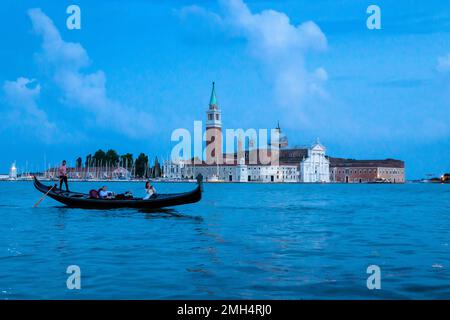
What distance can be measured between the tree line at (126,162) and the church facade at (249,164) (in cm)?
511

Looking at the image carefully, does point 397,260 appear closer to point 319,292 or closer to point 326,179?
point 319,292

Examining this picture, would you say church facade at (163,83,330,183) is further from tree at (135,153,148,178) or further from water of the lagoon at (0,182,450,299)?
water of the lagoon at (0,182,450,299)

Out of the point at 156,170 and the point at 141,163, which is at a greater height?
the point at 141,163

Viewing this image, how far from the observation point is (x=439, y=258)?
8.91m

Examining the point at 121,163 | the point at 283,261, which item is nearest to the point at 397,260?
the point at 283,261

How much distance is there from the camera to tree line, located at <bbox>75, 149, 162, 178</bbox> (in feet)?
360

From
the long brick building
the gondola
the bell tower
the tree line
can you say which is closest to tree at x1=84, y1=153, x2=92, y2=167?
the tree line

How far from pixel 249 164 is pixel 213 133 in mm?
9084

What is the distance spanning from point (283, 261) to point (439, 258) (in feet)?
8.32

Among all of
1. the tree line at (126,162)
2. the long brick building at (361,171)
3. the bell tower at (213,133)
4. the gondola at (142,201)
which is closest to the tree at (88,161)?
the tree line at (126,162)

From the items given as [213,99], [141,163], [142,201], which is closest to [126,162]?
[141,163]

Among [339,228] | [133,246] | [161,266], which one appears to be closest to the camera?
[161,266]

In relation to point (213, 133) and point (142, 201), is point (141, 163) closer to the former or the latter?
point (213, 133)

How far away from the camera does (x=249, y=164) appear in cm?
10819
